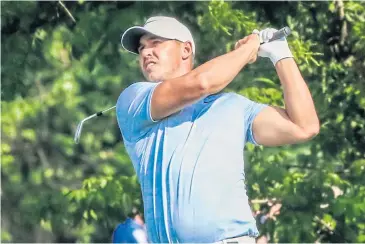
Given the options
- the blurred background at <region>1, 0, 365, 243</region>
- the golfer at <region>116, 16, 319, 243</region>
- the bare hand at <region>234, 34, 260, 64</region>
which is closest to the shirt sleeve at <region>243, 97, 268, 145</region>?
the golfer at <region>116, 16, 319, 243</region>

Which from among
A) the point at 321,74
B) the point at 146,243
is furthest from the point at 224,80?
the point at 321,74

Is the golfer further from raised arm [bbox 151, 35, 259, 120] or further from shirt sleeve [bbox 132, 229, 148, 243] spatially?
shirt sleeve [bbox 132, 229, 148, 243]

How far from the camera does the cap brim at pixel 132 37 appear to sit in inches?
161

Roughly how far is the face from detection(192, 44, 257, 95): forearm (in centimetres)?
25

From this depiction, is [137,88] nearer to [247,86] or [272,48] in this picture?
[272,48]

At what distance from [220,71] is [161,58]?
334 millimetres

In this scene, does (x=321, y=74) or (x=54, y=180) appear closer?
(x=321, y=74)

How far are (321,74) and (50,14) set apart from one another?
1888 mm

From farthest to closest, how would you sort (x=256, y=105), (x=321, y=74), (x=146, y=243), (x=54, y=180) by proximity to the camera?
1. (x=54, y=180)
2. (x=321, y=74)
3. (x=146, y=243)
4. (x=256, y=105)

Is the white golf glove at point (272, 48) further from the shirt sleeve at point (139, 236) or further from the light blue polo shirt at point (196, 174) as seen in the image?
the shirt sleeve at point (139, 236)

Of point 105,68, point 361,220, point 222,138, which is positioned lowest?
point 361,220

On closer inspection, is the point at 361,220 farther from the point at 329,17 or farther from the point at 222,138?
the point at 222,138

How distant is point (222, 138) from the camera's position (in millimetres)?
3818

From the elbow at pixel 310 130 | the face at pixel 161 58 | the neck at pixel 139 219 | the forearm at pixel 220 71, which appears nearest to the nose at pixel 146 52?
the face at pixel 161 58
